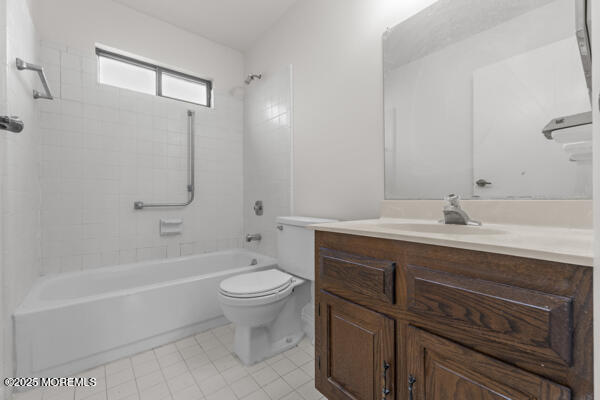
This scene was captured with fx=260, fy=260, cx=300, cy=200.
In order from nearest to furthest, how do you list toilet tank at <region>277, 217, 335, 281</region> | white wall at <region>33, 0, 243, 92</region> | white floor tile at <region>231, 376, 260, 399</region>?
white floor tile at <region>231, 376, 260, 399</region>, toilet tank at <region>277, 217, 335, 281</region>, white wall at <region>33, 0, 243, 92</region>

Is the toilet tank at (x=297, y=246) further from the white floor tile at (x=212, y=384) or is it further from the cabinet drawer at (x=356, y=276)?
the white floor tile at (x=212, y=384)

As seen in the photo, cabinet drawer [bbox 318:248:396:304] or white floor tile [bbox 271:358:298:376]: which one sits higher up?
cabinet drawer [bbox 318:248:396:304]

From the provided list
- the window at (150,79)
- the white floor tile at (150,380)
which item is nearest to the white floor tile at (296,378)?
the white floor tile at (150,380)

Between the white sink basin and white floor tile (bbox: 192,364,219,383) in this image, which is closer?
the white sink basin

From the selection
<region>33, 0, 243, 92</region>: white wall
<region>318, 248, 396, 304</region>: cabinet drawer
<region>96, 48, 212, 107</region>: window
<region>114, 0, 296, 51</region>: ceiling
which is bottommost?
<region>318, 248, 396, 304</region>: cabinet drawer

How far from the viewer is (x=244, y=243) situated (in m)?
2.83

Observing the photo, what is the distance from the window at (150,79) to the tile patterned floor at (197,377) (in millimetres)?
2144

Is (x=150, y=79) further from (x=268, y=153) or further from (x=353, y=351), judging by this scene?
(x=353, y=351)

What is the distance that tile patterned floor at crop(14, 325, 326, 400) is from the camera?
129 cm

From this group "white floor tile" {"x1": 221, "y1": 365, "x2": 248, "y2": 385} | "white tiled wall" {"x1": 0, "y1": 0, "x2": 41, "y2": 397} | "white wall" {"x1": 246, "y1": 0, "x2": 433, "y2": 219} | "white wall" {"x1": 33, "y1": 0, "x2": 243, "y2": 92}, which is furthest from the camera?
"white wall" {"x1": 33, "y1": 0, "x2": 243, "y2": 92}

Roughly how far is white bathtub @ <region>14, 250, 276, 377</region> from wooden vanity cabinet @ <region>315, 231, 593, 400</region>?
1144mm

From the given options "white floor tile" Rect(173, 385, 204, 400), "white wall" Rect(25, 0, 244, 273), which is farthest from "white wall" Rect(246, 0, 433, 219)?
"white floor tile" Rect(173, 385, 204, 400)

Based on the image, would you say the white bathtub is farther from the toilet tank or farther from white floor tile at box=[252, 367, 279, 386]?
white floor tile at box=[252, 367, 279, 386]

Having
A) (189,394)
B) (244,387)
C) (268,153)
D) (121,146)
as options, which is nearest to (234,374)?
(244,387)
